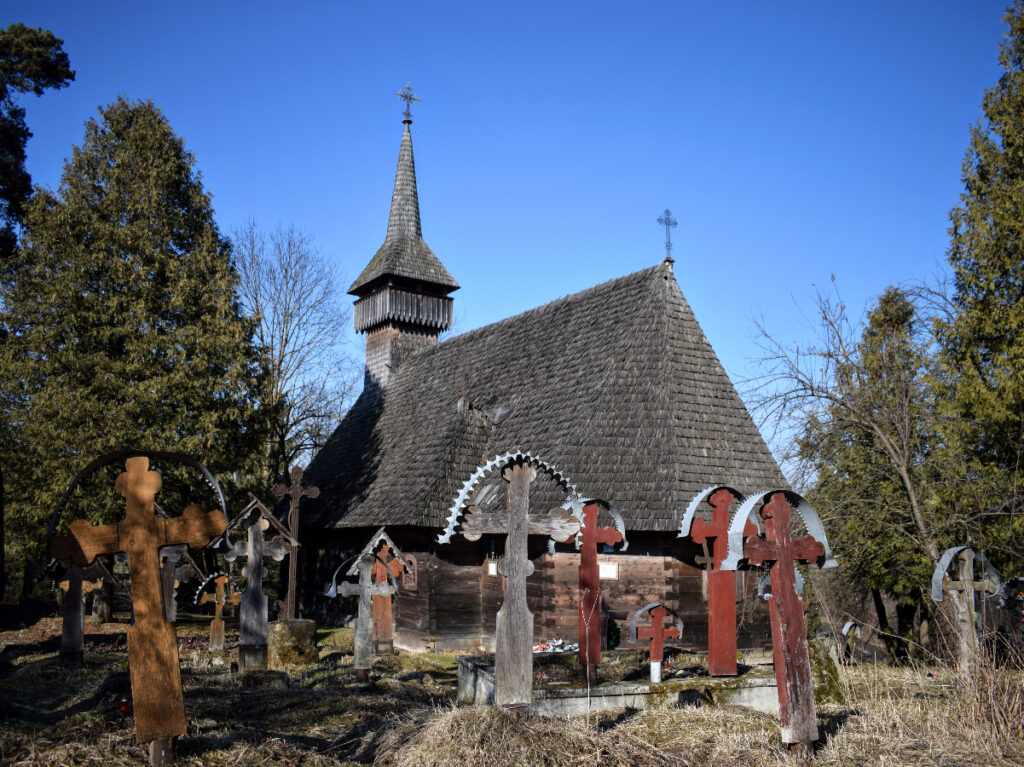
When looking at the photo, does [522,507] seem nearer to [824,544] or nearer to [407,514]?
[824,544]

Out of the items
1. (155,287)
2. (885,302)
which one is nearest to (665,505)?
(885,302)

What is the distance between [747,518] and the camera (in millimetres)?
5957

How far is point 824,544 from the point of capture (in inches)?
249

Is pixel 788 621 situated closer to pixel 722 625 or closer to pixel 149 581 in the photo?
pixel 722 625

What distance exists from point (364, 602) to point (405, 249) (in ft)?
55.0

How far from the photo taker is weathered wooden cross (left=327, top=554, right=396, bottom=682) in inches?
438

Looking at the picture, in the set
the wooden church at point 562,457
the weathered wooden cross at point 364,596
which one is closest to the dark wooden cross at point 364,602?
the weathered wooden cross at point 364,596

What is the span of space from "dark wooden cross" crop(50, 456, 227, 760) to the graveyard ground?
265 mm

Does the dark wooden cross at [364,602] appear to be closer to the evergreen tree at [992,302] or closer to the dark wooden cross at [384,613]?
the dark wooden cross at [384,613]

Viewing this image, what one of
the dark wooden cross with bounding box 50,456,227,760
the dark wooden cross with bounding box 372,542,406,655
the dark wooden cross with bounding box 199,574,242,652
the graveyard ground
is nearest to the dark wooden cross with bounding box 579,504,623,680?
the graveyard ground

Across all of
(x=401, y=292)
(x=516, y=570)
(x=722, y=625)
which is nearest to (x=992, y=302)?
(x=722, y=625)

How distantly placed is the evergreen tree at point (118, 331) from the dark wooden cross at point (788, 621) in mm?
13656

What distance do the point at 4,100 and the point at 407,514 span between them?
1449 centimetres

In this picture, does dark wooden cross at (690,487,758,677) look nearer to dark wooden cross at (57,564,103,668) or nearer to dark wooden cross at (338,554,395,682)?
dark wooden cross at (338,554,395,682)
